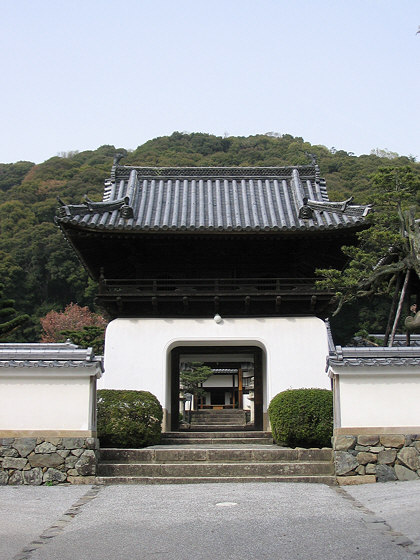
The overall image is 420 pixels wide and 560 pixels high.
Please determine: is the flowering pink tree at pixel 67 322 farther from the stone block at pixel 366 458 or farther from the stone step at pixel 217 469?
the stone block at pixel 366 458

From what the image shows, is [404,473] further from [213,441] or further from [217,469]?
[213,441]

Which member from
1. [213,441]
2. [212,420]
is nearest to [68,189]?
[212,420]

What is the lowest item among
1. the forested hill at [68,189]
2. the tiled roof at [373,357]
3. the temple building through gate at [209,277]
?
the tiled roof at [373,357]

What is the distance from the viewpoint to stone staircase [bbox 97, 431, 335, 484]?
29.4 ft

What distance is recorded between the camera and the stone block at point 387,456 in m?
8.79

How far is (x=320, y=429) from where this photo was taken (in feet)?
33.6

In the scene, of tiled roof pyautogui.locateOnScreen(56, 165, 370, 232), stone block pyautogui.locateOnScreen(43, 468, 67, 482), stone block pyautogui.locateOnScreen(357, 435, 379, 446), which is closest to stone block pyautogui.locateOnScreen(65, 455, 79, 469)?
stone block pyautogui.locateOnScreen(43, 468, 67, 482)

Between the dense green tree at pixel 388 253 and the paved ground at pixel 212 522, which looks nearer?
the paved ground at pixel 212 522

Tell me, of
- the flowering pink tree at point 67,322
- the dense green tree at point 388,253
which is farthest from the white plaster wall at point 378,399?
the flowering pink tree at point 67,322

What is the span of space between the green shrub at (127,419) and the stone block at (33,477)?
65.3 inches

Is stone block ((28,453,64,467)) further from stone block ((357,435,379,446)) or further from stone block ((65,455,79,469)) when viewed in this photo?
stone block ((357,435,379,446))

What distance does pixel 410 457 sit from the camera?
8.77 m

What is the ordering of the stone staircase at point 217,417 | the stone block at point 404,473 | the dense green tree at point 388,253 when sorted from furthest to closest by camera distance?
the stone staircase at point 217,417
the dense green tree at point 388,253
the stone block at point 404,473

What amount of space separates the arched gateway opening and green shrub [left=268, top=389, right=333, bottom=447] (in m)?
4.64
